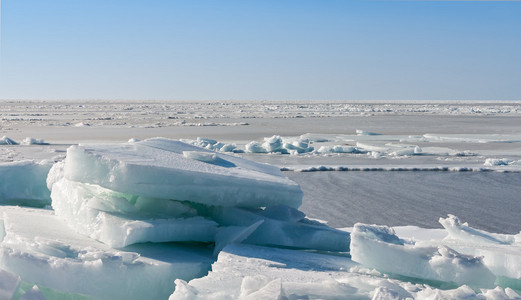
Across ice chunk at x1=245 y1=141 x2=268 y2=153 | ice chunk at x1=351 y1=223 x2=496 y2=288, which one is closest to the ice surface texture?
ice chunk at x1=351 y1=223 x2=496 y2=288

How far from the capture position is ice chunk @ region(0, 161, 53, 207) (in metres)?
6.00

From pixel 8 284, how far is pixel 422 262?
2.12 metres

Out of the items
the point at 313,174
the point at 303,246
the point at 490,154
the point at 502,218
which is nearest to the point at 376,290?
the point at 303,246

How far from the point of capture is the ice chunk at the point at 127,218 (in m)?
3.36

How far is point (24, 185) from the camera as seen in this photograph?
6.06 meters

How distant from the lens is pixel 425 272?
317cm

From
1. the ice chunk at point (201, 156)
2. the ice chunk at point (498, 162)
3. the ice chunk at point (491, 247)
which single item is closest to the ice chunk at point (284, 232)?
the ice chunk at point (201, 156)

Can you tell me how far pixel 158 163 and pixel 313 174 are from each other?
599cm

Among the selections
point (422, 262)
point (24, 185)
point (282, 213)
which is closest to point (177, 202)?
point (282, 213)

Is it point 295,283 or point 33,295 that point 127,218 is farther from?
point 295,283

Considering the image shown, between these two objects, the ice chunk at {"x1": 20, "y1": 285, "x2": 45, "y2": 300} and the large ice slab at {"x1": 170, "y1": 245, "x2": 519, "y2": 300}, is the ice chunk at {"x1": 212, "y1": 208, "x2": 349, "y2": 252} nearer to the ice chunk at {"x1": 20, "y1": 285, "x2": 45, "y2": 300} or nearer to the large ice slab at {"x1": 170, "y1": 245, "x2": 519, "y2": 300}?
the large ice slab at {"x1": 170, "y1": 245, "x2": 519, "y2": 300}

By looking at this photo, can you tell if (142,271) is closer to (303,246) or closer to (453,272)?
(303,246)

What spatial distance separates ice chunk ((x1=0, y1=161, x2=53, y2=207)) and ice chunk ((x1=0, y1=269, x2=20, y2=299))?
11.1ft

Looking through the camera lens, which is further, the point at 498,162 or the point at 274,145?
the point at 274,145
